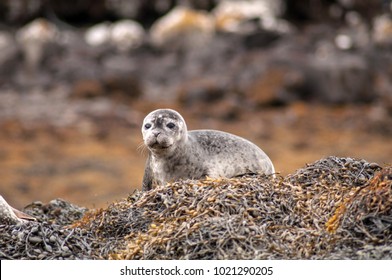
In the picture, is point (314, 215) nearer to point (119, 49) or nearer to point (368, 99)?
point (368, 99)

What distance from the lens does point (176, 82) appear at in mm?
32281

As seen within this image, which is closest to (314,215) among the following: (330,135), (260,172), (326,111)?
(260,172)

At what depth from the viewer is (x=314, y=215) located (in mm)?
7230

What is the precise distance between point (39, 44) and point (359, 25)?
1258 cm

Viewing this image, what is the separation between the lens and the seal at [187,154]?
8547 millimetres

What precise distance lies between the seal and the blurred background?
11.4 metres

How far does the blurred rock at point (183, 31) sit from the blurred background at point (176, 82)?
0.06 meters

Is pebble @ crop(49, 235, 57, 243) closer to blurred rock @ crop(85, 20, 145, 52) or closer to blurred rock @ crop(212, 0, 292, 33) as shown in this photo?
blurred rock @ crop(212, 0, 292, 33)

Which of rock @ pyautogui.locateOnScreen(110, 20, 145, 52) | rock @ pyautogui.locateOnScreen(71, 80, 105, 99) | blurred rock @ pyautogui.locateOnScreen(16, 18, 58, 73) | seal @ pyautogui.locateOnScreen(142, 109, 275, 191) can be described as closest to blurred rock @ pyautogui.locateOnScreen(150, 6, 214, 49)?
rock @ pyautogui.locateOnScreen(110, 20, 145, 52)

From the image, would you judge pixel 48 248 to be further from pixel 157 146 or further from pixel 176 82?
pixel 176 82

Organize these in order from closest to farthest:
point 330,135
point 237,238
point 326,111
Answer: point 237,238
point 330,135
point 326,111

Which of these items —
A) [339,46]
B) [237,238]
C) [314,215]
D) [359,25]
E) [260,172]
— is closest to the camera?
[237,238]

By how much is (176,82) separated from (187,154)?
2357 centimetres

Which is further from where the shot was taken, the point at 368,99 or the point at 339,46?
the point at 339,46
